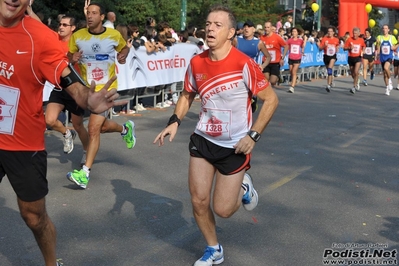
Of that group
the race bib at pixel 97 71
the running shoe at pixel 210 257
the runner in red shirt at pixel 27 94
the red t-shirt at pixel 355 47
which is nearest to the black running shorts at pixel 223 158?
the running shoe at pixel 210 257

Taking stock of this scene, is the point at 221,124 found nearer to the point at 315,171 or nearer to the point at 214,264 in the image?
the point at 214,264

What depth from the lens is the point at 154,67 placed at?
1473cm

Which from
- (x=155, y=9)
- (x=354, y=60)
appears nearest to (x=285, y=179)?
(x=354, y=60)

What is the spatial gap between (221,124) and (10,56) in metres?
1.75

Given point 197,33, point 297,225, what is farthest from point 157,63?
point 297,225

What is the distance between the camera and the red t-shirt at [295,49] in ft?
72.2

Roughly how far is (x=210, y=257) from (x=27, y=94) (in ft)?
6.20

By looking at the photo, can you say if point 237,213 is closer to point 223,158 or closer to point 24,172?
point 223,158

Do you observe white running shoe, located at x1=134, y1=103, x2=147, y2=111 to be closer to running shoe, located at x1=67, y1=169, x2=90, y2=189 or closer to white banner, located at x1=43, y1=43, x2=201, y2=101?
white banner, located at x1=43, y1=43, x2=201, y2=101

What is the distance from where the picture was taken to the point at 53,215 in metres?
6.66

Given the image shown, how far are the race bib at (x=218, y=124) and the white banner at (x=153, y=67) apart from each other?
26.0 feet

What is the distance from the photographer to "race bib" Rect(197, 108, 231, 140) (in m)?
5.36

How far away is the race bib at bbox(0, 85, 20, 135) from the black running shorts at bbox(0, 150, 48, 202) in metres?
0.15

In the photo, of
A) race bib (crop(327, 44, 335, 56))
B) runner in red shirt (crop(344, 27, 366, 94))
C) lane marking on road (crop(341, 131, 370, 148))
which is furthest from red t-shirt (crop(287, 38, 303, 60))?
lane marking on road (crop(341, 131, 370, 148))
